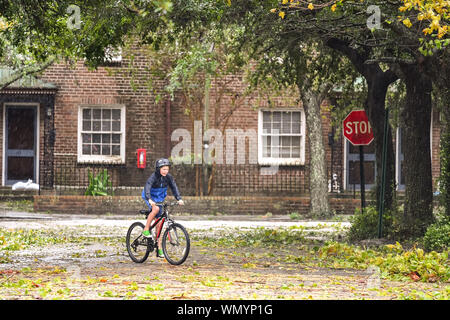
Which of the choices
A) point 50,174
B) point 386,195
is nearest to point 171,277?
point 386,195

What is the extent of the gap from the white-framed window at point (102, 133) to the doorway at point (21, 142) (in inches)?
69.2

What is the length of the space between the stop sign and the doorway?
15.1 m

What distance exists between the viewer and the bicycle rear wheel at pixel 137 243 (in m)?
12.6

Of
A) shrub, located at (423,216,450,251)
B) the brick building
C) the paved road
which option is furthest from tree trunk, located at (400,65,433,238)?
the brick building

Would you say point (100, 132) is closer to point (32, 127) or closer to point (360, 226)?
point (32, 127)

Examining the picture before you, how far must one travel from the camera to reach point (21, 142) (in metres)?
29.3

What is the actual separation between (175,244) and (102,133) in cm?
1725

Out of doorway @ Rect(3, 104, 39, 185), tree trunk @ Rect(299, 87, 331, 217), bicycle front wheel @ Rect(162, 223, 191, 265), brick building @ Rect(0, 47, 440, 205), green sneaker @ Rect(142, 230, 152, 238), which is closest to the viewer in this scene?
bicycle front wheel @ Rect(162, 223, 191, 265)

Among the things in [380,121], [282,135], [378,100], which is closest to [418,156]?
[380,121]

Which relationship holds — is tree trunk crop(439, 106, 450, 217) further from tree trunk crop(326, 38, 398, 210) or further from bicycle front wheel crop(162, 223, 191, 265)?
bicycle front wheel crop(162, 223, 191, 265)

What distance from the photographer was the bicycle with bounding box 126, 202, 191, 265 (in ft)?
38.8

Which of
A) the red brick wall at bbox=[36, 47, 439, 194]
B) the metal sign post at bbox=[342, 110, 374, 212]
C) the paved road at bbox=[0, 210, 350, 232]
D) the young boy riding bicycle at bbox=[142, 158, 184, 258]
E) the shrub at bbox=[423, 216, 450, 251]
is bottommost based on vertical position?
the paved road at bbox=[0, 210, 350, 232]

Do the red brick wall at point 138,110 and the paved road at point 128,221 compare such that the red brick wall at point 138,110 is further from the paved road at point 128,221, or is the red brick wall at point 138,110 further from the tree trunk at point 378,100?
the tree trunk at point 378,100

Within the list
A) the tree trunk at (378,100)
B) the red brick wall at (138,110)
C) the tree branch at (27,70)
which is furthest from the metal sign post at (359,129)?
the red brick wall at (138,110)
